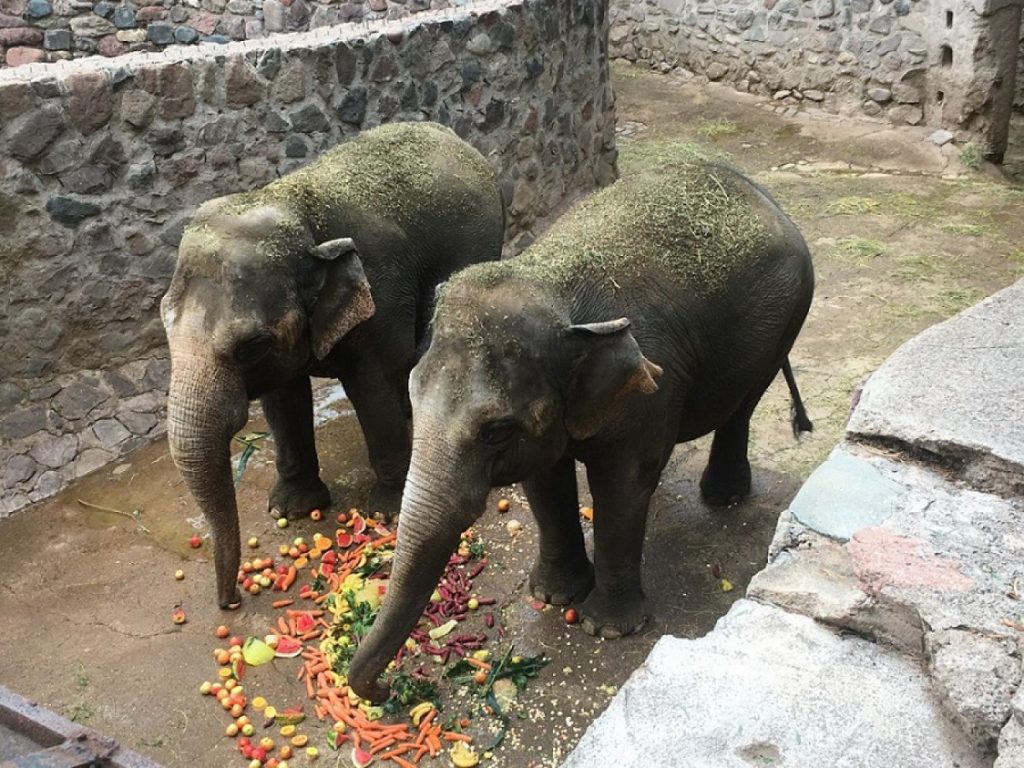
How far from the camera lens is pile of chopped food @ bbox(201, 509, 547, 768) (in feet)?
13.8

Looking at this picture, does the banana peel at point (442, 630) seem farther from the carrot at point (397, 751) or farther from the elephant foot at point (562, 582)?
the carrot at point (397, 751)

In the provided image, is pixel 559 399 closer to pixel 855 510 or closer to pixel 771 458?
pixel 855 510

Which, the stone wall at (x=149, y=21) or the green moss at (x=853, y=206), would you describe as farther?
the stone wall at (x=149, y=21)

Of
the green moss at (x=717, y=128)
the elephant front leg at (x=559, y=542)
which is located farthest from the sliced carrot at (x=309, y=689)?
the green moss at (x=717, y=128)

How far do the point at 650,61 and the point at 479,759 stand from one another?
1161cm

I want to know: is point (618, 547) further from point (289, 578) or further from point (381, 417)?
point (289, 578)

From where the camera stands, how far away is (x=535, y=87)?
8.00m

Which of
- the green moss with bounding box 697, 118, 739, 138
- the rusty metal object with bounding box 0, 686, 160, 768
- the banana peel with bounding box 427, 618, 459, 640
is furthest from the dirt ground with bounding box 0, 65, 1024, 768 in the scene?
the green moss with bounding box 697, 118, 739, 138

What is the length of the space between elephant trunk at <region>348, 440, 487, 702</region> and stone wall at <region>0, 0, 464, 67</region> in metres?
7.74

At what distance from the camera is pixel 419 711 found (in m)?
4.30

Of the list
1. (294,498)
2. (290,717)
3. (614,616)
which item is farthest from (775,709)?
(294,498)

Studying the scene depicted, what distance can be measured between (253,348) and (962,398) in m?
2.73

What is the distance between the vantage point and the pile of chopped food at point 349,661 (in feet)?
13.8

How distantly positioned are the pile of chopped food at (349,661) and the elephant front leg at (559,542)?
28 cm
